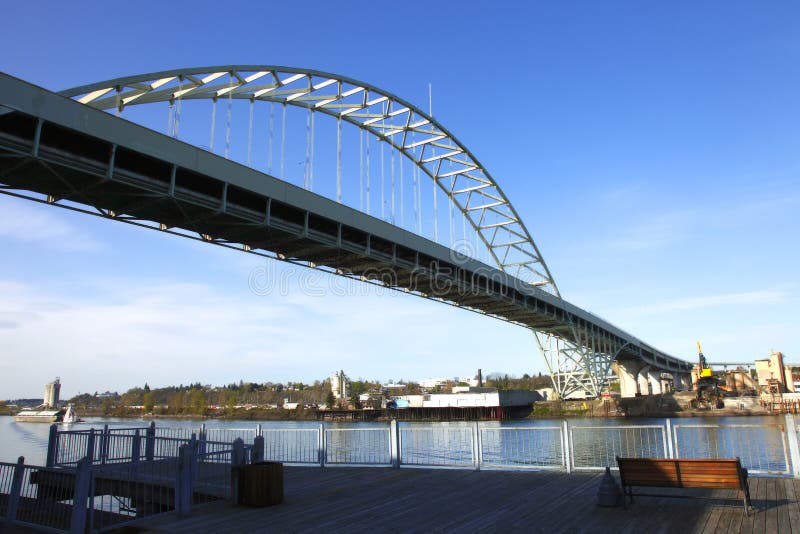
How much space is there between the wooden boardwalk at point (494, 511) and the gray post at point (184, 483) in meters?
0.19

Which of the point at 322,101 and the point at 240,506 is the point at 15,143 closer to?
the point at 240,506

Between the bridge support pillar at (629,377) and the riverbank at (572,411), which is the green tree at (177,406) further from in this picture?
the bridge support pillar at (629,377)

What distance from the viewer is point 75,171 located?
57.9ft

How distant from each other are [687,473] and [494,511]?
3.07m

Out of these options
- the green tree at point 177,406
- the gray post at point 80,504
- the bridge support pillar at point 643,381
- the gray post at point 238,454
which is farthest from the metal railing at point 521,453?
the green tree at point 177,406

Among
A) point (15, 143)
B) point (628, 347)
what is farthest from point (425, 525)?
point (628, 347)

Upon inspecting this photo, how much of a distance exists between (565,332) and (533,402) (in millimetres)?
38552

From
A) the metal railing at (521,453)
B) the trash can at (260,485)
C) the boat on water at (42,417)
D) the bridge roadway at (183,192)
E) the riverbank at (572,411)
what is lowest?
the boat on water at (42,417)

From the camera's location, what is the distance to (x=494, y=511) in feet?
30.1

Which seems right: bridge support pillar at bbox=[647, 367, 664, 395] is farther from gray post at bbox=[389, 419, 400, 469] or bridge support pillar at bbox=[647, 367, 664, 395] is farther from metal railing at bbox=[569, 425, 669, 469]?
gray post at bbox=[389, 419, 400, 469]

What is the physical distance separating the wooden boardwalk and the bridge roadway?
12.4m

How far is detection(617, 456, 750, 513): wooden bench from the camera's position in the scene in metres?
8.11

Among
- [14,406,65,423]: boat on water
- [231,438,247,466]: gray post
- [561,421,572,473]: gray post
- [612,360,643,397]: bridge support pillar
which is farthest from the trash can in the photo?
[14,406,65,423]: boat on water

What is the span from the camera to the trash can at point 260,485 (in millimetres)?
10180
